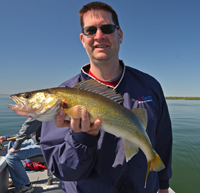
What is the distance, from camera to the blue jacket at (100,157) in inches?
80.9

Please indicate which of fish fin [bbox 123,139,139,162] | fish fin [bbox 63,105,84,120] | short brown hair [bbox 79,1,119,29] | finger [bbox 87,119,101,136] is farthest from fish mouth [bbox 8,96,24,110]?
short brown hair [bbox 79,1,119,29]

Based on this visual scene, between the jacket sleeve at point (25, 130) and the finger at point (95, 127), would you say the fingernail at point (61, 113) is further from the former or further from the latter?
the jacket sleeve at point (25, 130)

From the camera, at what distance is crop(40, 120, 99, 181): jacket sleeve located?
203 cm

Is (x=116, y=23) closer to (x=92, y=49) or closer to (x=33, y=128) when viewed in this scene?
(x=92, y=49)

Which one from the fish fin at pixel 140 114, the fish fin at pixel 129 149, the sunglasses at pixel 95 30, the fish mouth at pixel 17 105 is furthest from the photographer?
the sunglasses at pixel 95 30

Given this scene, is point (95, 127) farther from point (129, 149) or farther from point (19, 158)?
point (19, 158)

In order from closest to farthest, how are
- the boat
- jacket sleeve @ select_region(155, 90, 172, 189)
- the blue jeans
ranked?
jacket sleeve @ select_region(155, 90, 172, 189) → the boat → the blue jeans

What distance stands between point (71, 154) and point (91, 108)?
0.70m

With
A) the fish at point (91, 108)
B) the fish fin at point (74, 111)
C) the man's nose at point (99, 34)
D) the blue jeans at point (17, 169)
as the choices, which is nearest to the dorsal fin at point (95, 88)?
the fish at point (91, 108)

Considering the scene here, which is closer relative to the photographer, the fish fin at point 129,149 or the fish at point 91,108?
the fish at point 91,108

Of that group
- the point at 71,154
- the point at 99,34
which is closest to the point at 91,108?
the point at 71,154

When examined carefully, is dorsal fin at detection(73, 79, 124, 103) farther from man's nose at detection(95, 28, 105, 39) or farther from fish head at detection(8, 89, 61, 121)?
man's nose at detection(95, 28, 105, 39)

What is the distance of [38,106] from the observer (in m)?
2.06

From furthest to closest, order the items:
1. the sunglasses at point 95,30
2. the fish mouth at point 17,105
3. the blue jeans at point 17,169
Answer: the blue jeans at point 17,169 → the sunglasses at point 95,30 → the fish mouth at point 17,105
